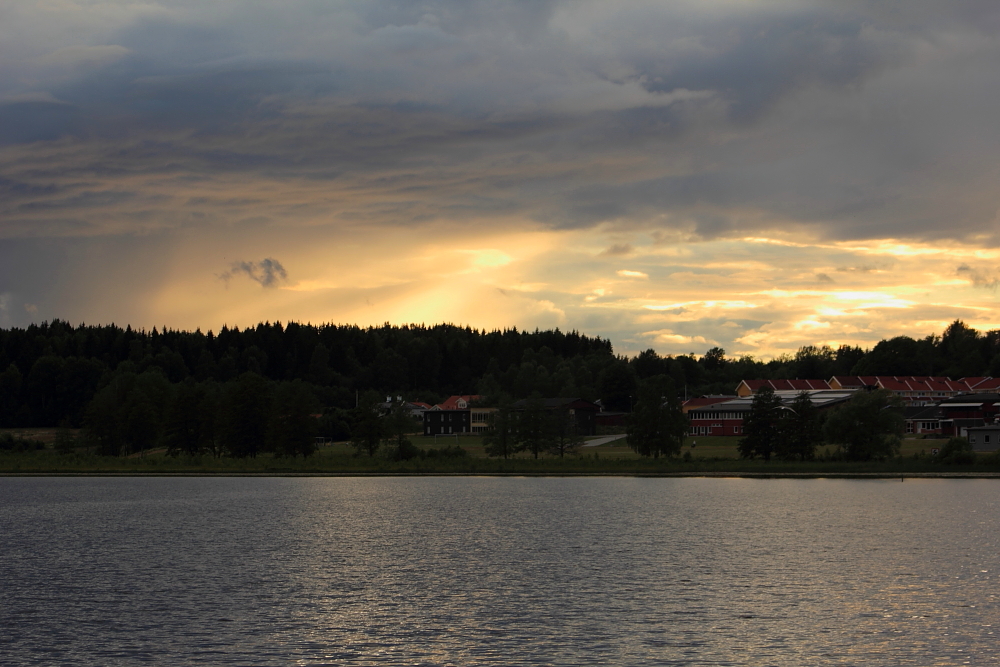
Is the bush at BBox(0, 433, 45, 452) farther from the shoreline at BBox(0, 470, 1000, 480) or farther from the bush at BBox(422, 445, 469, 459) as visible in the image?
the bush at BBox(422, 445, 469, 459)

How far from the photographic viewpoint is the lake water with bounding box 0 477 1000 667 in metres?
34.8

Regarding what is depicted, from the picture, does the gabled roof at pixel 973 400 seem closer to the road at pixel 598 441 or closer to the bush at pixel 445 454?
the road at pixel 598 441

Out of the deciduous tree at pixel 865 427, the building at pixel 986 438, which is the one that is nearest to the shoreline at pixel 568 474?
the deciduous tree at pixel 865 427

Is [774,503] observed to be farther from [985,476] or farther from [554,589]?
[554,589]

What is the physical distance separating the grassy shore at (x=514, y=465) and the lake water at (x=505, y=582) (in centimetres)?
3026

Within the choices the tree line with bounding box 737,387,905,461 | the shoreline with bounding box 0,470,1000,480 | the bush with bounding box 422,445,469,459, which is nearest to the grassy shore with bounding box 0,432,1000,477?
the shoreline with bounding box 0,470,1000,480

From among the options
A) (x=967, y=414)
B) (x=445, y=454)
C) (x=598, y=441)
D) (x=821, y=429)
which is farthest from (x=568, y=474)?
Result: (x=967, y=414)

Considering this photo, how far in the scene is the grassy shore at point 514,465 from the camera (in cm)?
12575

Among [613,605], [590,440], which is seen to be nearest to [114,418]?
[590,440]

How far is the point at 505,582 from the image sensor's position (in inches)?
1956

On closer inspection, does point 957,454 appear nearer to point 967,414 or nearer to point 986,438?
point 986,438

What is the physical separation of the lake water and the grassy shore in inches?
1191

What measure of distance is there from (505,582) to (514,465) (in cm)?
8840

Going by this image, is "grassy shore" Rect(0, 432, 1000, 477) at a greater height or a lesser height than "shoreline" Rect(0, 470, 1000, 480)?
greater
